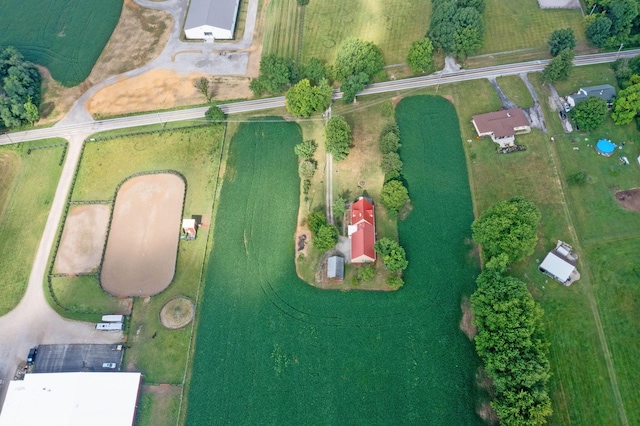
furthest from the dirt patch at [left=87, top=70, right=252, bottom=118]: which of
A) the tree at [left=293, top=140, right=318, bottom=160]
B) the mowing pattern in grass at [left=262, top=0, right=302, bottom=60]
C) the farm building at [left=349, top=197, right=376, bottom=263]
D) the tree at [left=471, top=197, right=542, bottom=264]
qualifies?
the tree at [left=471, top=197, right=542, bottom=264]

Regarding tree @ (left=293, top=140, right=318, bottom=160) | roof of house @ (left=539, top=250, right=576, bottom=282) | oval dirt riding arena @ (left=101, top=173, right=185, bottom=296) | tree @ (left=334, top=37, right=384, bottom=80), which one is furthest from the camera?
tree @ (left=334, top=37, right=384, bottom=80)

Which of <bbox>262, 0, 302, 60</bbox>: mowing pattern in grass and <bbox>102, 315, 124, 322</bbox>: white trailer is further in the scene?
<bbox>262, 0, 302, 60</bbox>: mowing pattern in grass

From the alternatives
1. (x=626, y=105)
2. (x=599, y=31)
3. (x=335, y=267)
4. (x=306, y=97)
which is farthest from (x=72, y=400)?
(x=599, y=31)

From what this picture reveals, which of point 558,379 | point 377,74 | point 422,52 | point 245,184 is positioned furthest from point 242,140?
point 558,379

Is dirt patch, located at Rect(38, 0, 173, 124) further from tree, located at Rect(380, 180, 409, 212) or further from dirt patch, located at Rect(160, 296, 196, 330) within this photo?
tree, located at Rect(380, 180, 409, 212)

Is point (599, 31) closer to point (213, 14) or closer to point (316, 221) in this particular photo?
point (316, 221)

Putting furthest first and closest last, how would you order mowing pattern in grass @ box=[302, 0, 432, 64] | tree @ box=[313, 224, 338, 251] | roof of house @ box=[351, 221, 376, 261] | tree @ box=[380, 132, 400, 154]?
mowing pattern in grass @ box=[302, 0, 432, 64], tree @ box=[380, 132, 400, 154], tree @ box=[313, 224, 338, 251], roof of house @ box=[351, 221, 376, 261]
